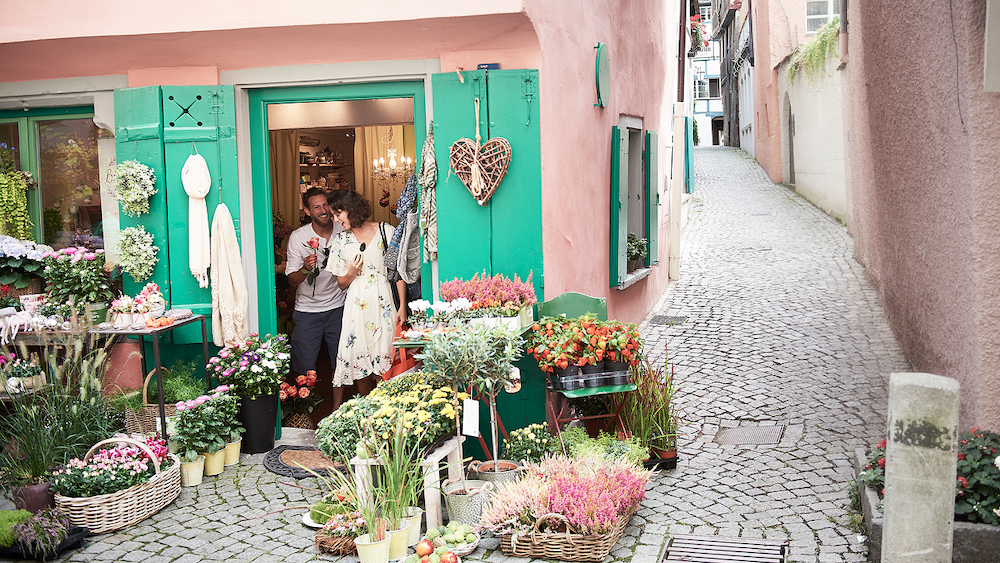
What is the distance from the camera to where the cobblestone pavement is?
4555mm

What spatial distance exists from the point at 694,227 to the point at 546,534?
48.3 feet

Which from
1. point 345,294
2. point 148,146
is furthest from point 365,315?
point 148,146

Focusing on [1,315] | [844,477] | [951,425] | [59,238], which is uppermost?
[59,238]

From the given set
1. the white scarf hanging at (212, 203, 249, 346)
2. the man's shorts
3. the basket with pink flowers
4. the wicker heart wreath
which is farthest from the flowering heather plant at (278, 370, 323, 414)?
the wicker heart wreath

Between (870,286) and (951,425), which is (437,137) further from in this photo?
(870,286)

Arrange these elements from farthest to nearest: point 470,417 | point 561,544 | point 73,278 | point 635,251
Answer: point 635,251, point 73,278, point 470,417, point 561,544

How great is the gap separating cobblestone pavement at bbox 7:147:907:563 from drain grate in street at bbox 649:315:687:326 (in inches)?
2.5

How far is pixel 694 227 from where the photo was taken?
18.2 metres

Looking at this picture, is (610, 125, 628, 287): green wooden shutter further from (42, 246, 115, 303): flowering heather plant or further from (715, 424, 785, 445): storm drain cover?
(42, 246, 115, 303): flowering heather plant

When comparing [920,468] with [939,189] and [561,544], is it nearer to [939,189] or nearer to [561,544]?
[561,544]

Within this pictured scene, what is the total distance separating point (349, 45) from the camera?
582 centimetres

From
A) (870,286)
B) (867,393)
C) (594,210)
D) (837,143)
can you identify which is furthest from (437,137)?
(837,143)

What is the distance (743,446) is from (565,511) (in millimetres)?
2297

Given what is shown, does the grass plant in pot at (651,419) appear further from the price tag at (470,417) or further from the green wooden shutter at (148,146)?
the green wooden shutter at (148,146)
